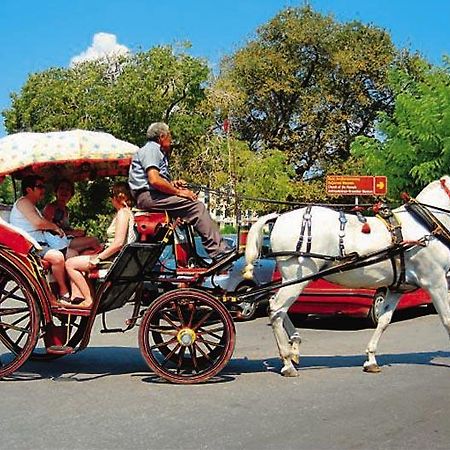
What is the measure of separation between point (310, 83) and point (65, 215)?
120ft

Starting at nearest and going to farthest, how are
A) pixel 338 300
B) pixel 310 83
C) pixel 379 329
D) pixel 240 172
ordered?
1. pixel 379 329
2. pixel 338 300
3. pixel 240 172
4. pixel 310 83

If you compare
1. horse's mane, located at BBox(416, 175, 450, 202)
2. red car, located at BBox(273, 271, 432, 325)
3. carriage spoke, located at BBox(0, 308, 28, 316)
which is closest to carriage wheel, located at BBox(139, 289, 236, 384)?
carriage spoke, located at BBox(0, 308, 28, 316)

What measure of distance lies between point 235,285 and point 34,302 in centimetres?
643

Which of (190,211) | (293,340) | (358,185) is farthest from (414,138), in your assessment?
(190,211)

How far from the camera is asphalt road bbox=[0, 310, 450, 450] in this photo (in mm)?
5996

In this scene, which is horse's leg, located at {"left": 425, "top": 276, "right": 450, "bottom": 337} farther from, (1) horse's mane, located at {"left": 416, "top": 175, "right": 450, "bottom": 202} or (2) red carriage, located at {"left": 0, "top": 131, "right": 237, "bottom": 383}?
(2) red carriage, located at {"left": 0, "top": 131, "right": 237, "bottom": 383}

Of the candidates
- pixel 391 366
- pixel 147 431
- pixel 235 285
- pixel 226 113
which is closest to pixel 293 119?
pixel 226 113

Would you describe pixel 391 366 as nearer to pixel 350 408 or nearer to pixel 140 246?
pixel 350 408

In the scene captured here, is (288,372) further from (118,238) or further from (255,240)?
(118,238)

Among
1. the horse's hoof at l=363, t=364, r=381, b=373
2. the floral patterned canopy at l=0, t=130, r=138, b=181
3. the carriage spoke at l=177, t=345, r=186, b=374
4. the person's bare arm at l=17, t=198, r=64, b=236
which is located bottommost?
the horse's hoof at l=363, t=364, r=381, b=373

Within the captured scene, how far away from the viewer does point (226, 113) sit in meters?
39.2

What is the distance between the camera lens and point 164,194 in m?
8.13

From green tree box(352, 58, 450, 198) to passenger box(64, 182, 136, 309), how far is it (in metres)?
12.1

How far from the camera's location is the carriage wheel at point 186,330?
26.1 feet
